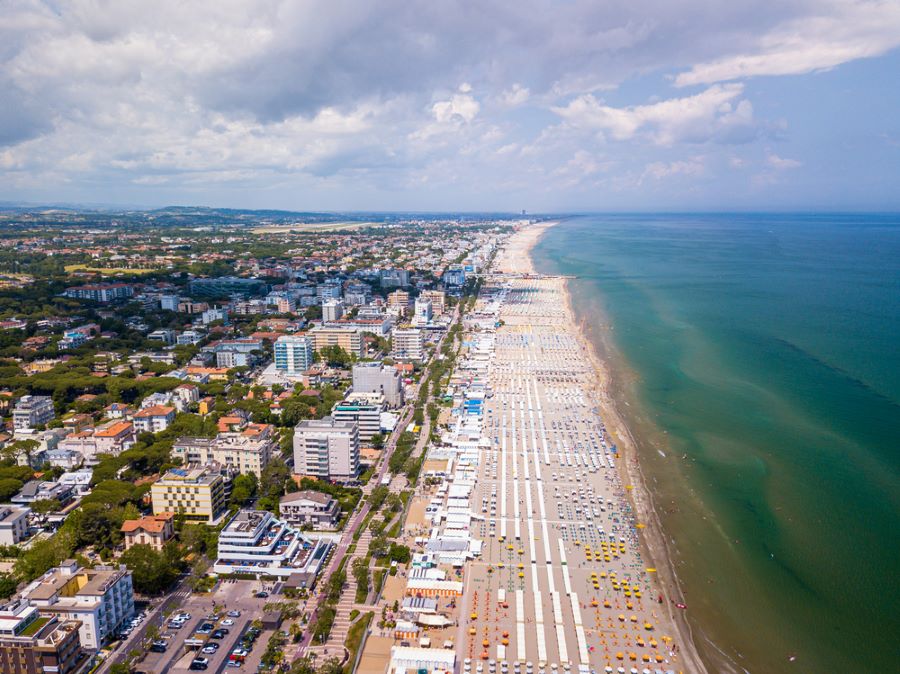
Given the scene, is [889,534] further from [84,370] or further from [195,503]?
[84,370]

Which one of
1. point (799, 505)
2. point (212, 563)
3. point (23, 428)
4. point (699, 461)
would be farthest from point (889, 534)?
point (23, 428)

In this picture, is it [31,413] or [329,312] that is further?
[329,312]

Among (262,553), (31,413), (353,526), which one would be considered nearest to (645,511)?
(353,526)

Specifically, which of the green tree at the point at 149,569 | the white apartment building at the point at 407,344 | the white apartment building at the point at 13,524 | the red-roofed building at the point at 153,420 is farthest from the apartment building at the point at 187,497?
the white apartment building at the point at 407,344

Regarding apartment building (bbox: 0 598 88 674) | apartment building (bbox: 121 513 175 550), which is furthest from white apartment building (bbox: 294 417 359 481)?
apartment building (bbox: 0 598 88 674)

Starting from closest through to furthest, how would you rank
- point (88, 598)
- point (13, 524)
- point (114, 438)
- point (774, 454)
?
point (88, 598)
point (13, 524)
point (114, 438)
point (774, 454)

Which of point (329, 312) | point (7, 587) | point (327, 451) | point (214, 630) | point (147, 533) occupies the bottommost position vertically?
point (214, 630)

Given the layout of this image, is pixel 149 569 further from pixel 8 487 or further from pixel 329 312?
pixel 329 312
